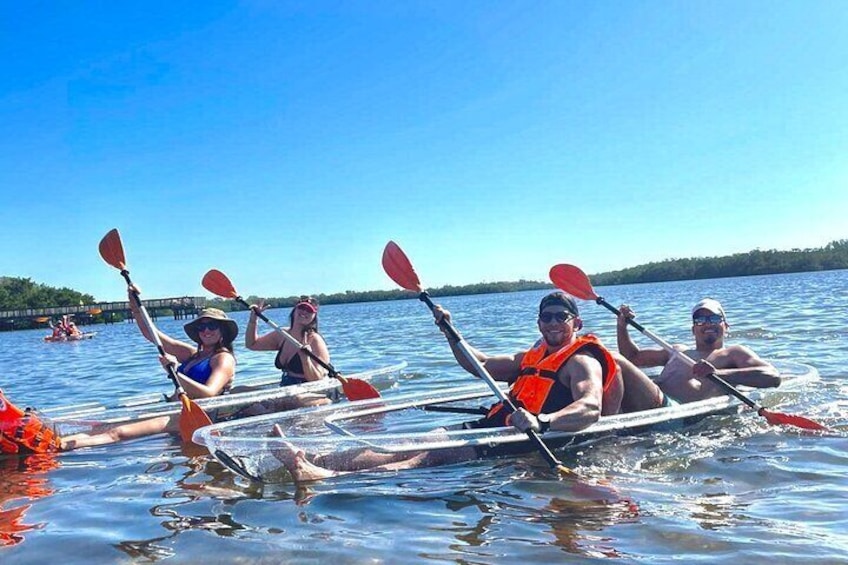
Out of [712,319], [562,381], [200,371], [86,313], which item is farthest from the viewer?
[86,313]

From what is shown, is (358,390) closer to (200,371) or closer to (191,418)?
(200,371)

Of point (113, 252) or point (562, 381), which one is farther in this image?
point (113, 252)

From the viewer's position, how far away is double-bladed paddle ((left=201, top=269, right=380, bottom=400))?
7.27 metres

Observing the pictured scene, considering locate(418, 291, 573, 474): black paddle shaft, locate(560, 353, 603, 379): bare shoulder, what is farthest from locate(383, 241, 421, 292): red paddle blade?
locate(560, 353, 603, 379): bare shoulder

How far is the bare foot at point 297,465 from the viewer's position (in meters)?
4.64

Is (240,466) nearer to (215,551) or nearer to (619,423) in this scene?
(215,551)

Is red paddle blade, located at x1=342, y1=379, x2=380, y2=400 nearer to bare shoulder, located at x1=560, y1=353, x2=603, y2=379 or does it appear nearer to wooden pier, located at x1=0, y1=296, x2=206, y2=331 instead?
bare shoulder, located at x1=560, y1=353, x2=603, y2=379

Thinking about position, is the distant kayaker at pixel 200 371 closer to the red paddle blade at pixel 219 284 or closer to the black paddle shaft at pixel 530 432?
the red paddle blade at pixel 219 284

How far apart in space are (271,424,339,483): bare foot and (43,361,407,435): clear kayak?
2.45m

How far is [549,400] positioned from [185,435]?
308cm

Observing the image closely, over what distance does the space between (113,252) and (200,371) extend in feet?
6.14

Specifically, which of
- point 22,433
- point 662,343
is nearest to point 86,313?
point 22,433

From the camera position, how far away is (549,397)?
17.2 ft

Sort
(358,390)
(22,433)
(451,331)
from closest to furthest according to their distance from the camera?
(451,331) → (22,433) → (358,390)
